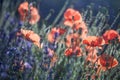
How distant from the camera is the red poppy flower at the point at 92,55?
3488 mm

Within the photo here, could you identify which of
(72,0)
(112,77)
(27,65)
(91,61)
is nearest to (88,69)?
(91,61)

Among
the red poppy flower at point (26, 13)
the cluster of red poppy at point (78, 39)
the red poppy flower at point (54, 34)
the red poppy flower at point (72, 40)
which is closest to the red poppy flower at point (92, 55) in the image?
the cluster of red poppy at point (78, 39)

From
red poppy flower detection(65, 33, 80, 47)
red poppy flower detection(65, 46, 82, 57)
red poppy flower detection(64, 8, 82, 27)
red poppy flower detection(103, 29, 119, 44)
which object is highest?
red poppy flower detection(64, 8, 82, 27)

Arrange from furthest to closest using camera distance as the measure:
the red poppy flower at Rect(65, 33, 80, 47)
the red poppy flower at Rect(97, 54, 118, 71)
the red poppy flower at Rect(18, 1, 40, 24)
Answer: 1. the red poppy flower at Rect(18, 1, 40, 24)
2. the red poppy flower at Rect(65, 33, 80, 47)
3. the red poppy flower at Rect(97, 54, 118, 71)

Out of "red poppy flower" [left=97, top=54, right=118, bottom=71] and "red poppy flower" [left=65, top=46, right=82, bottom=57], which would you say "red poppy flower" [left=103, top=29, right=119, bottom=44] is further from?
"red poppy flower" [left=65, top=46, right=82, bottom=57]

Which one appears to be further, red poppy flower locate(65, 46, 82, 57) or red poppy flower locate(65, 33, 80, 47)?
red poppy flower locate(65, 33, 80, 47)

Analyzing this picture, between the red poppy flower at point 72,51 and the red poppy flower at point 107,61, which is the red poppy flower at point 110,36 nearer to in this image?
the red poppy flower at point 107,61

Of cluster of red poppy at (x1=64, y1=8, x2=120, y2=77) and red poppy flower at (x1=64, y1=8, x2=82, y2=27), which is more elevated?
red poppy flower at (x1=64, y1=8, x2=82, y2=27)

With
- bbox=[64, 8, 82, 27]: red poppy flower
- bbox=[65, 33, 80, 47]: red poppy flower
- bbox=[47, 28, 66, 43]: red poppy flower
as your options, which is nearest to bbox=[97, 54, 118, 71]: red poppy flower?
bbox=[65, 33, 80, 47]: red poppy flower

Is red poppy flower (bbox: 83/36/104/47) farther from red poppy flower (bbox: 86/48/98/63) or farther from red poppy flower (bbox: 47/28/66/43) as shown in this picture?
red poppy flower (bbox: 47/28/66/43)

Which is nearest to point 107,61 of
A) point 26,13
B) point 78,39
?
point 78,39

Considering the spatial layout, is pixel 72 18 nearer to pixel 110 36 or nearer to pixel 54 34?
pixel 54 34

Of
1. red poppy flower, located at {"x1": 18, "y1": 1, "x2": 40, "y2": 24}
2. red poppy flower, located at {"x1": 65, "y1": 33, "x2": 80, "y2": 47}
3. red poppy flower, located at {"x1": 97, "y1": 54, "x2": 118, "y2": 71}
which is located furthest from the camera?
red poppy flower, located at {"x1": 18, "y1": 1, "x2": 40, "y2": 24}

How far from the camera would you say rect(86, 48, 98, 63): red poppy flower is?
349 centimetres
